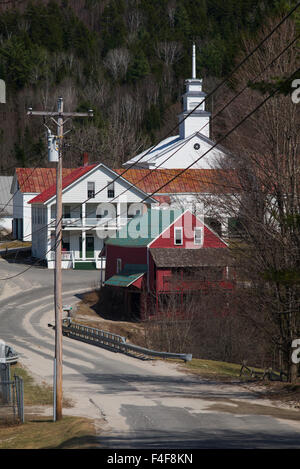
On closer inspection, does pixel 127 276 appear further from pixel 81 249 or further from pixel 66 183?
pixel 66 183

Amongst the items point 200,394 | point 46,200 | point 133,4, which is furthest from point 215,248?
point 133,4

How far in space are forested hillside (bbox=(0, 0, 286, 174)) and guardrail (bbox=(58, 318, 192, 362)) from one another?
196ft

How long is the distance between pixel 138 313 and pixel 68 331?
812cm

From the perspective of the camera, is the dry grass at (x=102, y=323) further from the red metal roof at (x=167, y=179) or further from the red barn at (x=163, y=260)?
the red metal roof at (x=167, y=179)

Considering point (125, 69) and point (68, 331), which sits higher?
point (125, 69)

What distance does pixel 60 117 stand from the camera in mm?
22234

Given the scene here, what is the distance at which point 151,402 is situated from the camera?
939 inches

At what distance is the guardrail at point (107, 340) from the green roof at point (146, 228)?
30.8ft

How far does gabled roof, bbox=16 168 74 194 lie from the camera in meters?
71.0

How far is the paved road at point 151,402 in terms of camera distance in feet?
60.2

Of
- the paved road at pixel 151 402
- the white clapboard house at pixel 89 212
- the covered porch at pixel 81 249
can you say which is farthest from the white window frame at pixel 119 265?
the paved road at pixel 151 402

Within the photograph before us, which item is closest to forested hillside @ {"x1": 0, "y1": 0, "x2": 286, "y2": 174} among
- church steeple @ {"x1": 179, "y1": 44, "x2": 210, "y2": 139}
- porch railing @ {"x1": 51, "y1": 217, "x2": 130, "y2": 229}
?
church steeple @ {"x1": 179, "y1": 44, "x2": 210, "y2": 139}

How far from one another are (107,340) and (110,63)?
119 metres
